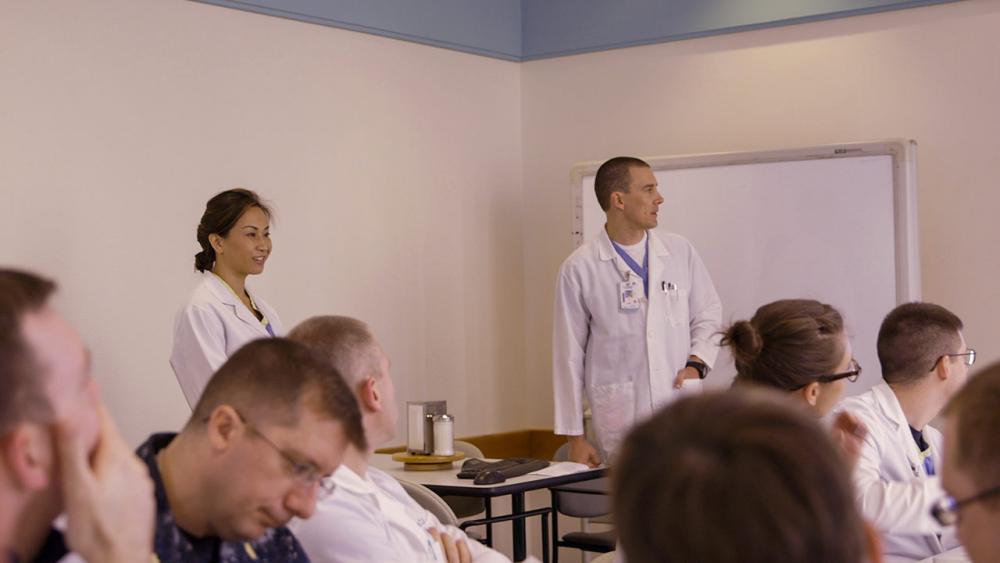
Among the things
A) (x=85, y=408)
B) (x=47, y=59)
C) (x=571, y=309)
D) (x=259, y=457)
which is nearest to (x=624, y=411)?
(x=571, y=309)

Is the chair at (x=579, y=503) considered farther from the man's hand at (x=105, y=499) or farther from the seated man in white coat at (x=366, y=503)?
the man's hand at (x=105, y=499)

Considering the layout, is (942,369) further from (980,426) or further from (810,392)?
(980,426)

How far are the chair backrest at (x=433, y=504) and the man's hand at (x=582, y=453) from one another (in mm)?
1566

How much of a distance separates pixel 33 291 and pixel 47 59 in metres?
3.82

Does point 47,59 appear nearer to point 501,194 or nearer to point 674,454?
point 501,194

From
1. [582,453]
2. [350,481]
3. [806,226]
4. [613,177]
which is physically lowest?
[582,453]

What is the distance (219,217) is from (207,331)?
47 centimetres

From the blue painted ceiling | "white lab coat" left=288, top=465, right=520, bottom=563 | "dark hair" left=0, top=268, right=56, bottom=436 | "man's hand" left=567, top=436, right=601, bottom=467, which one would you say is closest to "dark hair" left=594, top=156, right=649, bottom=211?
"man's hand" left=567, top=436, right=601, bottom=467

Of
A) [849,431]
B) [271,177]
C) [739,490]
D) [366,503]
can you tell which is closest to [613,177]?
A: [271,177]

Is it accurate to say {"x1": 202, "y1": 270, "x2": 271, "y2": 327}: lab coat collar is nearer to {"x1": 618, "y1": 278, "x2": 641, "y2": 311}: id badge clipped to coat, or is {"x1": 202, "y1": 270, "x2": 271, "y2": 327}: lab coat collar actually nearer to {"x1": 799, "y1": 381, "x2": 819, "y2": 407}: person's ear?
{"x1": 618, "y1": 278, "x2": 641, "y2": 311}: id badge clipped to coat

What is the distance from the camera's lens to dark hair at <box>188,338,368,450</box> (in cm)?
177

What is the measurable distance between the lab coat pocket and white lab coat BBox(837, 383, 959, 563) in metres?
1.88

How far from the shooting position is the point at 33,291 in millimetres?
1247

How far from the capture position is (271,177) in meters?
A: 5.60
